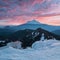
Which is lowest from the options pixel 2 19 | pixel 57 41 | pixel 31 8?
pixel 57 41

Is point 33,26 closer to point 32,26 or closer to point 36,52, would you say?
point 32,26

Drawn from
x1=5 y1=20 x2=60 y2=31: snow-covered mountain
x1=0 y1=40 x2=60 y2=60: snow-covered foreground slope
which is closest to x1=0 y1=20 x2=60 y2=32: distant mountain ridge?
x1=5 y1=20 x2=60 y2=31: snow-covered mountain

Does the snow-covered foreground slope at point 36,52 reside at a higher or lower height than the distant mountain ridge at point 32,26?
lower

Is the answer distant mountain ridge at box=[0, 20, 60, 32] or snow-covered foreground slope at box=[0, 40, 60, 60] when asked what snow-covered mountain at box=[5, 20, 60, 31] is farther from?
snow-covered foreground slope at box=[0, 40, 60, 60]

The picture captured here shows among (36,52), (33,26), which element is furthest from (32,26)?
(36,52)

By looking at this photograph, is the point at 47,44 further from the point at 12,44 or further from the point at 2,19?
the point at 2,19

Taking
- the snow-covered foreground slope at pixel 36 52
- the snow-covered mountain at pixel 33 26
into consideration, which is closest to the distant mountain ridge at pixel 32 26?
the snow-covered mountain at pixel 33 26

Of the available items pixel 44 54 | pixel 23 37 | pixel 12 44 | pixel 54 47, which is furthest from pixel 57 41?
pixel 12 44

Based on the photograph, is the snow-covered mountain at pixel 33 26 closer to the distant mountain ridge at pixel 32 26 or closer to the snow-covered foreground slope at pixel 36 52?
the distant mountain ridge at pixel 32 26
